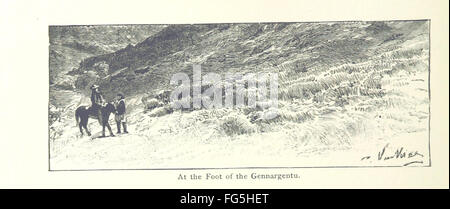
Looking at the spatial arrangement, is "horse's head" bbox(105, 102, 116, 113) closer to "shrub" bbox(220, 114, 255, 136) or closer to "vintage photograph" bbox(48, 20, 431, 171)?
"vintage photograph" bbox(48, 20, 431, 171)

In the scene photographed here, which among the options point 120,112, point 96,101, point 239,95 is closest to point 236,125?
point 239,95

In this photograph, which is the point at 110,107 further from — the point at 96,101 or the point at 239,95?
the point at 239,95

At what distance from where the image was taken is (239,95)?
300 cm

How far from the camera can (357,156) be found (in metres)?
2.96

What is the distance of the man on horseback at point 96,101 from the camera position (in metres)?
→ 3.02

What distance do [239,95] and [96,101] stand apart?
72 cm
